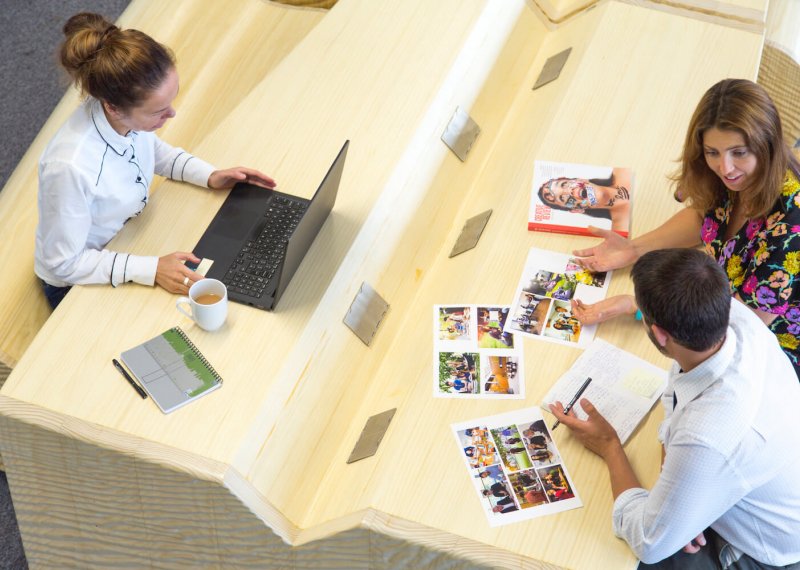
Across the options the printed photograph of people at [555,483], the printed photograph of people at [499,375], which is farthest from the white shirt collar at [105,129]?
the printed photograph of people at [555,483]

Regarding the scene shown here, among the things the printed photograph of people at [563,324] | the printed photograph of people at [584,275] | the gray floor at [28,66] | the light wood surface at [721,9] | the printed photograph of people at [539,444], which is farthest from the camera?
the gray floor at [28,66]

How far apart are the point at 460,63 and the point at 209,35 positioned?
1055 mm

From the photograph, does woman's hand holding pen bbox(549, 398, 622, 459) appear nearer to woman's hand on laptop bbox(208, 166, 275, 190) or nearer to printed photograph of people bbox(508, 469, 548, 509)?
printed photograph of people bbox(508, 469, 548, 509)

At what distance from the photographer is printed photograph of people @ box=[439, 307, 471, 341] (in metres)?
2.05

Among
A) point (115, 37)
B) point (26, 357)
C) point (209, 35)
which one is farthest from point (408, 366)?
point (209, 35)

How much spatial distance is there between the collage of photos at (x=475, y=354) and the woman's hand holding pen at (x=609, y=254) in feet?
0.87

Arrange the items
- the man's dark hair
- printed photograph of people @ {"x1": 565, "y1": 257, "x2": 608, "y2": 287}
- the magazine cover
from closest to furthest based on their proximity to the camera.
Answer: the man's dark hair
printed photograph of people @ {"x1": 565, "y1": 257, "x2": 608, "y2": 287}
the magazine cover

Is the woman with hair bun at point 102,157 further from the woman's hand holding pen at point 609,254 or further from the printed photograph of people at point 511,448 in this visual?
the woman's hand holding pen at point 609,254

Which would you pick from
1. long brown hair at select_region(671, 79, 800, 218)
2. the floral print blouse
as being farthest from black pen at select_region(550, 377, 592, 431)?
long brown hair at select_region(671, 79, 800, 218)

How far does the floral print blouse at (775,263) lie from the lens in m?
1.93

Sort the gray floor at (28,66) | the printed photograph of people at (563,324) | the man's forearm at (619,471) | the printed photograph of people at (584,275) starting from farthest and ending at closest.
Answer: the gray floor at (28,66) → the printed photograph of people at (584,275) → the printed photograph of people at (563,324) → the man's forearm at (619,471)

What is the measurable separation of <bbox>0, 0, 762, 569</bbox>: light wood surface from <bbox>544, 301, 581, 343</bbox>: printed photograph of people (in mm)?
46

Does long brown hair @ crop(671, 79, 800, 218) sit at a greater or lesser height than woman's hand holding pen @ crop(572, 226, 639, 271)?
greater

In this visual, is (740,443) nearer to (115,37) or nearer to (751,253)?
(751,253)
